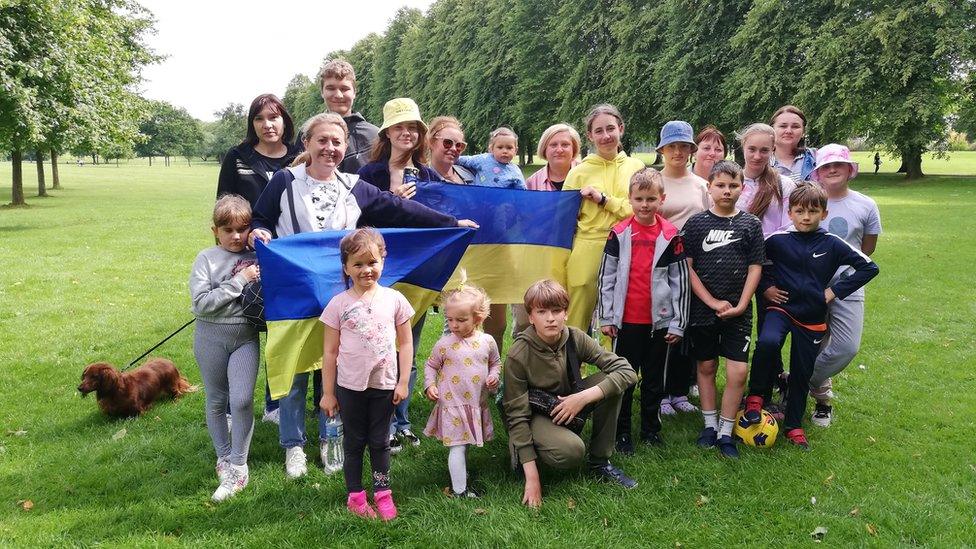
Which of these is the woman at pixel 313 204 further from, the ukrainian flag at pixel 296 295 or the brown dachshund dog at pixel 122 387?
the brown dachshund dog at pixel 122 387

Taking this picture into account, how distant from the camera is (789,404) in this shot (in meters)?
5.36

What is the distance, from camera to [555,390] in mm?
4547

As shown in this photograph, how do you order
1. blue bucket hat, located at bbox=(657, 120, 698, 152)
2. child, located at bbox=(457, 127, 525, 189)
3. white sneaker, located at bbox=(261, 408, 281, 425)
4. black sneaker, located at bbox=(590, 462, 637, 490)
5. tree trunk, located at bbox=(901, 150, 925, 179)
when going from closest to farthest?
black sneaker, located at bbox=(590, 462, 637, 490), blue bucket hat, located at bbox=(657, 120, 698, 152), white sneaker, located at bbox=(261, 408, 281, 425), child, located at bbox=(457, 127, 525, 189), tree trunk, located at bbox=(901, 150, 925, 179)

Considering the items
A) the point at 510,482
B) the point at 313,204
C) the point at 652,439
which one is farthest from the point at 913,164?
the point at 313,204

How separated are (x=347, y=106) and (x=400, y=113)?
0.94 metres

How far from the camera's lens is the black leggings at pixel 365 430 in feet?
13.6

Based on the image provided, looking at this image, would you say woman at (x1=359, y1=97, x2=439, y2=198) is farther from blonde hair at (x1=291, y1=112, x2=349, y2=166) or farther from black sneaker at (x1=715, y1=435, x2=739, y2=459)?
black sneaker at (x1=715, y1=435, x2=739, y2=459)

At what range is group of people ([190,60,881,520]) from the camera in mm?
4289

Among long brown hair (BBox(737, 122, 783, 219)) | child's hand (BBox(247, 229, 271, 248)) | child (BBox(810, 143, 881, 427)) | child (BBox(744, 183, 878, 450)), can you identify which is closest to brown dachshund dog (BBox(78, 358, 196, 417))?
child's hand (BBox(247, 229, 271, 248))

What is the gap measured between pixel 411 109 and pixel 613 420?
111 inches

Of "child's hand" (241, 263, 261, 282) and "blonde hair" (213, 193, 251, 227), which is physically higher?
"blonde hair" (213, 193, 251, 227)

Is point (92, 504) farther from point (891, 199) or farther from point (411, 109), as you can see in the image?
point (891, 199)

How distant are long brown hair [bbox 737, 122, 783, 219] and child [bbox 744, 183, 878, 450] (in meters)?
0.38

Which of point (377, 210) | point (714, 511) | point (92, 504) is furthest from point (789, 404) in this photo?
point (92, 504)
